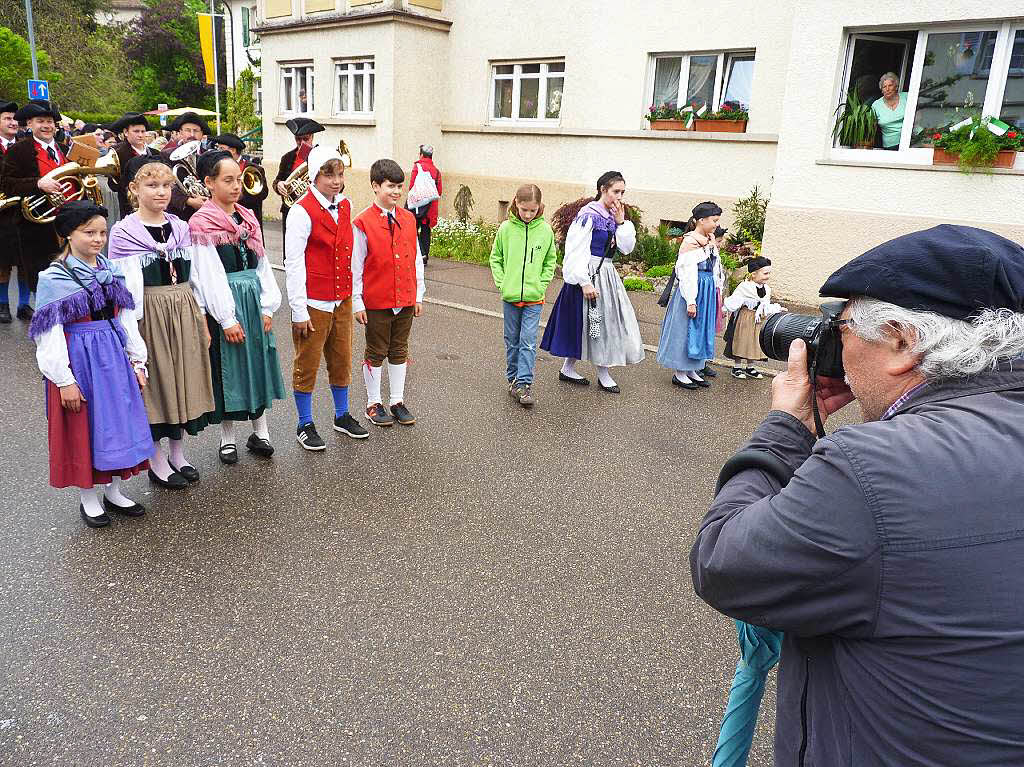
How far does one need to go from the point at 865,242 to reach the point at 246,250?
27.5 ft

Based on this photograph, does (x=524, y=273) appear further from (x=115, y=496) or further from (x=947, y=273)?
(x=947, y=273)

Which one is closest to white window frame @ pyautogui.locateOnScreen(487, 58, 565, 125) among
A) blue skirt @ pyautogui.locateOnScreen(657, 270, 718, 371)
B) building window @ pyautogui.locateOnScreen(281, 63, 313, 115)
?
building window @ pyautogui.locateOnScreen(281, 63, 313, 115)

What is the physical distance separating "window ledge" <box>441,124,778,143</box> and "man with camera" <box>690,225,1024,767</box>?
11803 millimetres

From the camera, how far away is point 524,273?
22.5 ft

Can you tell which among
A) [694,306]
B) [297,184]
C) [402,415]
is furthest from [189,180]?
[694,306]

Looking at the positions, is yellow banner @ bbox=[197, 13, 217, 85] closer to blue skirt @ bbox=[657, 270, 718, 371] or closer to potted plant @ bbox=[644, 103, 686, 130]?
potted plant @ bbox=[644, 103, 686, 130]

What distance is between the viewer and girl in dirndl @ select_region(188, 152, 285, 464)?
4.80 meters

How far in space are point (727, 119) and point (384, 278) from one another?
28.8ft

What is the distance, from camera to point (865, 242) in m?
10.5

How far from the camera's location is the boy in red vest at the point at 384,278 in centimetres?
573

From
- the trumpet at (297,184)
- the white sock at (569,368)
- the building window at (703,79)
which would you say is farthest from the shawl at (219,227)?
the building window at (703,79)

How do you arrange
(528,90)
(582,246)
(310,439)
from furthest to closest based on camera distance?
(528,90) < (582,246) < (310,439)

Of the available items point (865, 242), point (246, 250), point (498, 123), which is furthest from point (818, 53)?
point (246, 250)

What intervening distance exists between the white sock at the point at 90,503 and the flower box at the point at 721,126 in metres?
11.1
